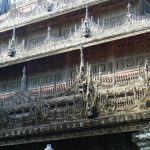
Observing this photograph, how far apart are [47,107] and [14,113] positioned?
6.40 feet

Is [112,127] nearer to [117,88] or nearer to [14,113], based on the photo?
[117,88]

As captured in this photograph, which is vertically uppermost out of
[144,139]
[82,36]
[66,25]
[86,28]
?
[66,25]

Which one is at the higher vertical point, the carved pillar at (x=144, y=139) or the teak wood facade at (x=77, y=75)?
the teak wood facade at (x=77, y=75)

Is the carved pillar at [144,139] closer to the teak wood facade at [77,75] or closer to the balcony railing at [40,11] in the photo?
the teak wood facade at [77,75]

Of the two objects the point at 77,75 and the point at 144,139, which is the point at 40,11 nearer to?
the point at 77,75

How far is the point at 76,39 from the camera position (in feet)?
70.0

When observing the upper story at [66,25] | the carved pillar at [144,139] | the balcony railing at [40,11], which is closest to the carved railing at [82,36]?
the upper story at [66,25]

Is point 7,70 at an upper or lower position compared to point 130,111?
upper

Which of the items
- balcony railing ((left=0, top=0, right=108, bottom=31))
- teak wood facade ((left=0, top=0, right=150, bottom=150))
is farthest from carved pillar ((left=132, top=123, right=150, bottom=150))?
balcony railing ((left=0, top=0, right=108, bottom=31))

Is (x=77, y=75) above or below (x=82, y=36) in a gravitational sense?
below

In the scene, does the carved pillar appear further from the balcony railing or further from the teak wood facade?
the balcony railing

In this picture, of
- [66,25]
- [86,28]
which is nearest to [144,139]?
[86,28]

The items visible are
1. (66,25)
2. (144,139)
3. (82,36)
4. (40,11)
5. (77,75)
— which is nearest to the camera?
(144,139)

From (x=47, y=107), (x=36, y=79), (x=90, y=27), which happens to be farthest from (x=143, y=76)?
(x=36, y=79)
